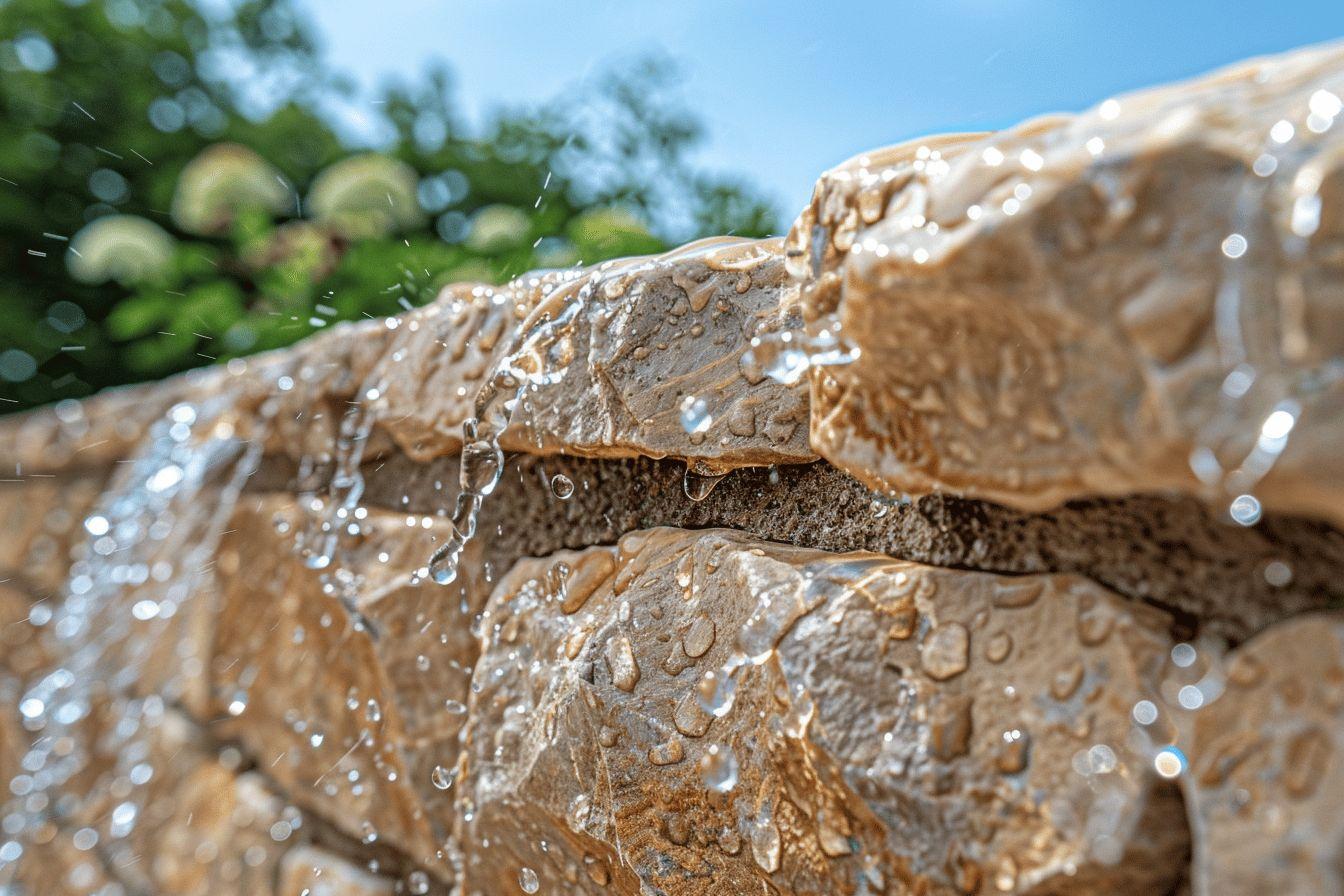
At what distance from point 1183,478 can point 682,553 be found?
42 centimetres

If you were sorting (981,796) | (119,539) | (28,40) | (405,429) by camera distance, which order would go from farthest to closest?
(28,40) → (119,539) → (405,429) → (981,796)

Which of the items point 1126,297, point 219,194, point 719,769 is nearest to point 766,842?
point 719,769

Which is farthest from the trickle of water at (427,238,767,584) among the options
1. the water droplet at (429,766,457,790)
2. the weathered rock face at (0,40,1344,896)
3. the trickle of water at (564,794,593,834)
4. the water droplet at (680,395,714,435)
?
the trickle of water at (564,794,593,834)

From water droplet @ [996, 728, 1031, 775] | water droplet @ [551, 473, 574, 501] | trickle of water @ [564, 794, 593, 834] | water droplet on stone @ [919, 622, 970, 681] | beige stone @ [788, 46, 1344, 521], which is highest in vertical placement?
beige stone @ [788, 46, 1344, 521]

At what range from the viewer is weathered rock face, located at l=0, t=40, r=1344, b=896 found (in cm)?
38

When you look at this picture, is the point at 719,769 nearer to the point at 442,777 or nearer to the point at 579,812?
the point at 579,812

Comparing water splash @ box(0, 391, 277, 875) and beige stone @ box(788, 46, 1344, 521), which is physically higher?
beige stone @ box(788, 46, 1344, 521)

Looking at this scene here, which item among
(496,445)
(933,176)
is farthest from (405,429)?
(933,176)

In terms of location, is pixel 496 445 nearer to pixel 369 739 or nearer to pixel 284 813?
pixel 369 739

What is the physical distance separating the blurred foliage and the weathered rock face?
0.91 meters

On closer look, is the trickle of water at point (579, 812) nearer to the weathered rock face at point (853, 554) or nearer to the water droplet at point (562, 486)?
the weathered rock face at point (853, 554)

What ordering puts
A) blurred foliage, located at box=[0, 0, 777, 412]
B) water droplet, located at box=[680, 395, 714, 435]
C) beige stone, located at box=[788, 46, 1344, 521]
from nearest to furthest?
1. beige stone, located at box=[788, 46, 1344, 521]
2. water droplet, located at box=[680, 395, 714, 435]
3. blurred foliage, located at box=[0, 0, 777, 412]

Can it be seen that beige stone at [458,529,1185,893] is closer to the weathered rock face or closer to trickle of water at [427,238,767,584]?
the weathered rock face

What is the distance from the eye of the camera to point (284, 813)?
1.23 m
